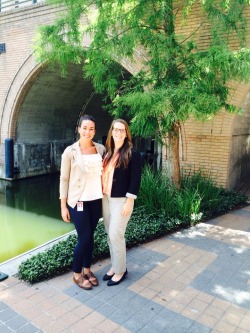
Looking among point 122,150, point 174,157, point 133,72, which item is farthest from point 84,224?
point 133,72

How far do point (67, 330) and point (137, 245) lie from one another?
Result: 2.01 meters

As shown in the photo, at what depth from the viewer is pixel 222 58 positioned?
4129 millimetres

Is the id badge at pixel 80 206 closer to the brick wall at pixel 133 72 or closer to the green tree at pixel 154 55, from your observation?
the green tree at pixel 154 55

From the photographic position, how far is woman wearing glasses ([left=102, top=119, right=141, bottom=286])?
10.6ft

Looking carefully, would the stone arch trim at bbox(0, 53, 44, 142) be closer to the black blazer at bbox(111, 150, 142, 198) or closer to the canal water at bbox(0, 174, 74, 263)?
the canal water at bbox(0, 174, 74, 263)

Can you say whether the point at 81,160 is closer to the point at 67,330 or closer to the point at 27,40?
the point at 67,330

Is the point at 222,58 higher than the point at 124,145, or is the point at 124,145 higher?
the point at 222,58

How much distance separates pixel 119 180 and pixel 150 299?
4.21 ft

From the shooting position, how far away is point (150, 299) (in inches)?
126

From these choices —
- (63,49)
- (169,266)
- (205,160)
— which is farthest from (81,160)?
(205,160)

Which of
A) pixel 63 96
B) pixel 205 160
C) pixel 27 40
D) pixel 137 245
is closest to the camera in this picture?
pixel 137 245

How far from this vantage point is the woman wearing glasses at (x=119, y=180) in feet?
10.6

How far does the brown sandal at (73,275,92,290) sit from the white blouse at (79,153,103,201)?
0.96 metres

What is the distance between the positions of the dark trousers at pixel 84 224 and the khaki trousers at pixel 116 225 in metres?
0.10
